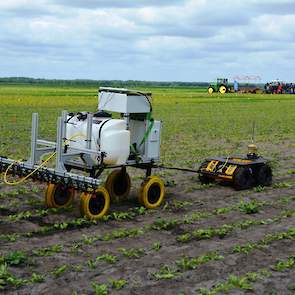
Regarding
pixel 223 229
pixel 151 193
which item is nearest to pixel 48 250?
pixel 223 229

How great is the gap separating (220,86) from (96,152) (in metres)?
70.9

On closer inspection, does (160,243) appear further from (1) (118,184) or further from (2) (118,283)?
(1) (118,184)

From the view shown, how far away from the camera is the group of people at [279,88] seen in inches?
3196

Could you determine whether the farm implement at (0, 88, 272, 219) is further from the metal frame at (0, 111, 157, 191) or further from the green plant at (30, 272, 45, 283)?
the green plant at (30, 272, 45, 283)

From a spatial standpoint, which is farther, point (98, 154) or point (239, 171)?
point (239, 171)

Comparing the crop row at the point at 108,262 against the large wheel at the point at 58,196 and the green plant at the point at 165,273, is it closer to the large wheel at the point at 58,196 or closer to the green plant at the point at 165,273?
the green plant at the point at 165,273

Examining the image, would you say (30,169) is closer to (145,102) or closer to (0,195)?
(0,195)

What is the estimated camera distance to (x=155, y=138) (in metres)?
10.4

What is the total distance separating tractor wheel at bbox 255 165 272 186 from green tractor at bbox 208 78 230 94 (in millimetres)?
66584

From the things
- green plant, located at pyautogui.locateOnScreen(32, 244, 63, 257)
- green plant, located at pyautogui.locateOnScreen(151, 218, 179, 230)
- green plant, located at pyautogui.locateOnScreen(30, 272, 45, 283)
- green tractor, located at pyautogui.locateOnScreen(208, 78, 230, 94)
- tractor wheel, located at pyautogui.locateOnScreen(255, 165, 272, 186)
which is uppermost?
green tractor, located at pyautogui.locateOnScreen(208, 78, 230, 94)

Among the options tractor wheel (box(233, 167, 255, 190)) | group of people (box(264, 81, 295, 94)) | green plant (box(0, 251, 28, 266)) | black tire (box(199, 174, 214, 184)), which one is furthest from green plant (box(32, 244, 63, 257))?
group of people (box(264, 81, 295, 94))

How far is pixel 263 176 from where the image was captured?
1220cm

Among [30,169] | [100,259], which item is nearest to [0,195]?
[30,169]

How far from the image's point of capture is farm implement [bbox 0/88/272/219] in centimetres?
900
